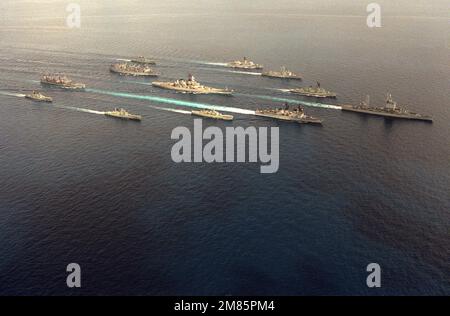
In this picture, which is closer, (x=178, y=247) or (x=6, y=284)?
(x=6, y=284)

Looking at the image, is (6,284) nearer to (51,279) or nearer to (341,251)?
(51,279)

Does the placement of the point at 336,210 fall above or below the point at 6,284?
above

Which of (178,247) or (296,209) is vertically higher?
(296,209)

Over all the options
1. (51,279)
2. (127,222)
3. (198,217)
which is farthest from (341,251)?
(51,279)

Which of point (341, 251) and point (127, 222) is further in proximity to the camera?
point (127, 222)

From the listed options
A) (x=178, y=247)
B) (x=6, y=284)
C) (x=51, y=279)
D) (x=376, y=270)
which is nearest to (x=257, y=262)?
(x=178, y=247)
